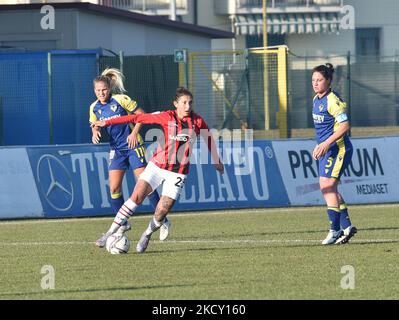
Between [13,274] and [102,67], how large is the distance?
1477cm

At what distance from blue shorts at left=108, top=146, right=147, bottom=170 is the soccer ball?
6.10 ft

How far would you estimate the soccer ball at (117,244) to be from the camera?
13.6 metres

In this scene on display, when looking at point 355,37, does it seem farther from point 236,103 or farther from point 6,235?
point 6,235

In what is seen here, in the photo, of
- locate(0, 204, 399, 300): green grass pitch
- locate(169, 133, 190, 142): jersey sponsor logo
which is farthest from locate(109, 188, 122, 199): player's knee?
locate(169, 133, 190, 142): jersey sponsor logo

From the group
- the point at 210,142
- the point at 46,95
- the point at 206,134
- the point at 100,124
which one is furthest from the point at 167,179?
the point at 46,95

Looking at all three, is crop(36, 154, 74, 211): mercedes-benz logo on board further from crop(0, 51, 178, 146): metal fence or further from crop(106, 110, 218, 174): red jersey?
crop(0, 51, 178, 146): metal fence

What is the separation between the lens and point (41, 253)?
14.0m

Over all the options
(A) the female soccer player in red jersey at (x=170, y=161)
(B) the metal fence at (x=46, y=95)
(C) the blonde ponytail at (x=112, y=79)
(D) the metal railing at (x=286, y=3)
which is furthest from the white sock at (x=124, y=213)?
(D) the metal railing at (x=286, y=3)

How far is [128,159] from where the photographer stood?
15422 millimetres

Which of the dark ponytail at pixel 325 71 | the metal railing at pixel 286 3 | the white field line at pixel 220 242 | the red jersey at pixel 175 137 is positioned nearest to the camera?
the red jersey at pixel 175 137

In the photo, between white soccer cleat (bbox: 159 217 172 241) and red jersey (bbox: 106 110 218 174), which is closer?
red jersey (bbox: 106 110 218 174)

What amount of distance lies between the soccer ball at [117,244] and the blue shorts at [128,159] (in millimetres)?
1858

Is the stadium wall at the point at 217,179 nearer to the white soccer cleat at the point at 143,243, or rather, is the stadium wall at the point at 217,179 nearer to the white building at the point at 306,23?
the white soccer cleat at the point at 143,243

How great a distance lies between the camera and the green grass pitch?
10562mm
